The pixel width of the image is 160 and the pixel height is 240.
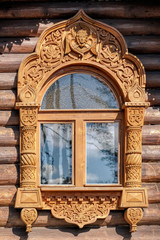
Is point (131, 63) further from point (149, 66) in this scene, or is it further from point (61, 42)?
point (61, 42)

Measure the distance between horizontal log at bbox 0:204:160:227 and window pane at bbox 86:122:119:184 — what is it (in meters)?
0.54

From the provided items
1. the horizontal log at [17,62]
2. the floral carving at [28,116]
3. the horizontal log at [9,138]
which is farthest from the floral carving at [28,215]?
the horizontal log at [17,62]

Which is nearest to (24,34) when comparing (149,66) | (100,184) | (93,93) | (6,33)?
(6,33)

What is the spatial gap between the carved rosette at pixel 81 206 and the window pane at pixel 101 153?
27 cm

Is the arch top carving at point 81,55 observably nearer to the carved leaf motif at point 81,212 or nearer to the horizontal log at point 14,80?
the horizontal log at point 14,80

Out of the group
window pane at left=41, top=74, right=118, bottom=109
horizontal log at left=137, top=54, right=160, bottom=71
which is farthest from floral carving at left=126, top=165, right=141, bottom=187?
horizontal log at left=137, top=54, right=160, bottom=71

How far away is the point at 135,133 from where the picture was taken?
21.6 feet

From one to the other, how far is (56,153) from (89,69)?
1.34m

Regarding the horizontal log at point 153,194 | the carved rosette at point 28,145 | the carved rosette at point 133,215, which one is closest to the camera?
the carved rosette at point 133,215

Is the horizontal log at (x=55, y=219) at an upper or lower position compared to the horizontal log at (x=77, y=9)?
lower

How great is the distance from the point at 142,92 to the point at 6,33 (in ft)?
7.24

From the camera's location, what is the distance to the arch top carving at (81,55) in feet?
22.1

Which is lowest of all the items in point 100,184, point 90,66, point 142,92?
point 100,184

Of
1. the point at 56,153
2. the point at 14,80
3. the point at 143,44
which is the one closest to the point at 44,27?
the point at 14,80
